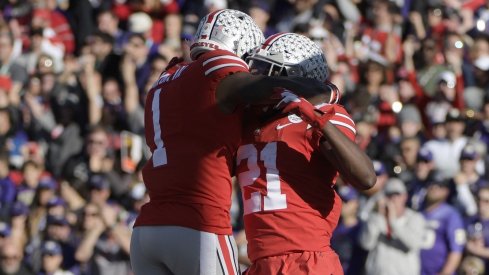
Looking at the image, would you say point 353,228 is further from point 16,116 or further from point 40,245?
point 16,116

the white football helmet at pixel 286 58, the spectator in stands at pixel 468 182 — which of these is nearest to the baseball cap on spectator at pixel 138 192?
the spectator in stands at pixel 468 182

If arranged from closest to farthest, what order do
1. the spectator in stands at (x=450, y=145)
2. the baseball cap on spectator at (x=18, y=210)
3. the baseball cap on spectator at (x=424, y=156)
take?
the baseball cap on spectator at (x=424, y=156), the spectator in stands at (x=450, y=145), the baseball cap on spectator at (x=18, y=210)

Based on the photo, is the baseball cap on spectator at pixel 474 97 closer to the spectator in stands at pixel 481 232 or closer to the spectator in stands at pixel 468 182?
the spectator in stands at pixel 468 182

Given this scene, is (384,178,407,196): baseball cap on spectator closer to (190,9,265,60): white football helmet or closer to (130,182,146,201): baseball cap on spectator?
(130,182,146,201): baseball cap on spectator

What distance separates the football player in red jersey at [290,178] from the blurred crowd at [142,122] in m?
4.44

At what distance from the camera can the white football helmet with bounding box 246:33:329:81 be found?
242 inches

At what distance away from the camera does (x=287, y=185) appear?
6.05 meters

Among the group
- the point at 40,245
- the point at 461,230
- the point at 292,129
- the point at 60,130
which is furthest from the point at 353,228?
the point at 292,129

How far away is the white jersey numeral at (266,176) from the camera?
6055mm

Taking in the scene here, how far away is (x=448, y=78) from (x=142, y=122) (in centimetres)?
311

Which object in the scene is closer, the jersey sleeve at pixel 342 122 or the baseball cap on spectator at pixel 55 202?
the jersey sleeve at pixel 342 122

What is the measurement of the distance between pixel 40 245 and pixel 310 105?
6.20 metres

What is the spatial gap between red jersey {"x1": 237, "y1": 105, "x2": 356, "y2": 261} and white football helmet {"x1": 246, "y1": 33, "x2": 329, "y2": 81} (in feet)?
0.78

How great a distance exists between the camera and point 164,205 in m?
6.00
